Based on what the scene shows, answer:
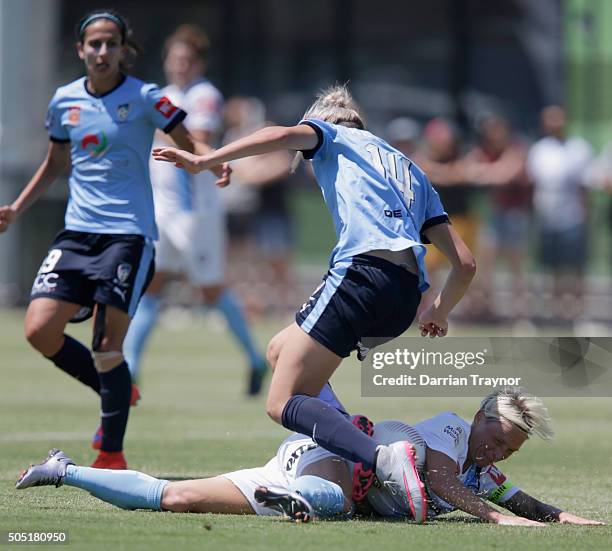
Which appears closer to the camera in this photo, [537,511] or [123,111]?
[537,511]

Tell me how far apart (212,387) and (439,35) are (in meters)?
15.7

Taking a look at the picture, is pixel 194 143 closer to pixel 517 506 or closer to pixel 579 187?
pixel 517 506

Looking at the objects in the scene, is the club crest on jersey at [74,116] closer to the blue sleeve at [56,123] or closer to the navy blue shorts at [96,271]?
the blue sleeve at [56,123]

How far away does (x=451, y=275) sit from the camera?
6.68 m

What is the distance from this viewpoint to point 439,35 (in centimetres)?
2691

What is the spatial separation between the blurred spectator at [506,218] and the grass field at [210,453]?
4583mm

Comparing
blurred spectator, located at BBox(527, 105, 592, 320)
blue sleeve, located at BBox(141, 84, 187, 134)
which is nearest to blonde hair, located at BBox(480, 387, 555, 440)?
blue sleeve, located at BBox(141, 84, 187, 134)

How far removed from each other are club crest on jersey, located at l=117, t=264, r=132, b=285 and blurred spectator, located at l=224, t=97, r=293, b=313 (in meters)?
11.7

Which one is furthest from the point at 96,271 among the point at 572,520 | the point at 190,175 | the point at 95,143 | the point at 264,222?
the point at 264,222

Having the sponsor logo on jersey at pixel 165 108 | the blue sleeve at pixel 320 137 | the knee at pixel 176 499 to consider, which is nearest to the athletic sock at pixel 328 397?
the knee at pixel 176 499

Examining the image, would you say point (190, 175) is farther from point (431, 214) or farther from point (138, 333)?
point (431, 214)

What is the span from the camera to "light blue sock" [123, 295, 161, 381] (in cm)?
1091

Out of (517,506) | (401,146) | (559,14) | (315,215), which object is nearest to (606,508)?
(517,506)

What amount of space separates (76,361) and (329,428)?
2.31m
